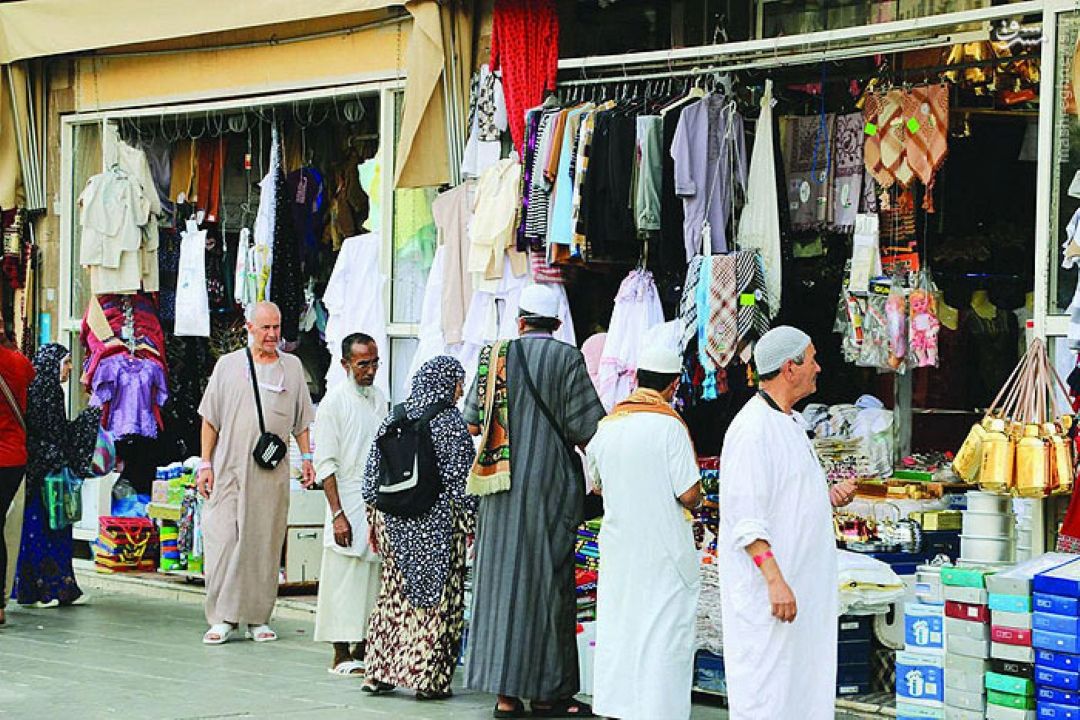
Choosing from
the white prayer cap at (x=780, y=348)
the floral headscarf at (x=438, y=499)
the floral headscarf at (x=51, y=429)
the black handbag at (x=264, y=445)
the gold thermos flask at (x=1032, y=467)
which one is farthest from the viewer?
the floral headscarf at (x=51, y=429)

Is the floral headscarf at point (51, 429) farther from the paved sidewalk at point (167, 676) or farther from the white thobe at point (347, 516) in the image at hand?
the white thobe at point (347, 516)

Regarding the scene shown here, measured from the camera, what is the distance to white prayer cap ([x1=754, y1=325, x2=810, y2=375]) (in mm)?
7012

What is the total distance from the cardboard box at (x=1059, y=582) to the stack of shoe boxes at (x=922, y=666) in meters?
0.57

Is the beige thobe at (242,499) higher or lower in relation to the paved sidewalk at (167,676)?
higher

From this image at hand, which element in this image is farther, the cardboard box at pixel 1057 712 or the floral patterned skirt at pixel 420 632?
the floral patterned skirt at pixel 420 632

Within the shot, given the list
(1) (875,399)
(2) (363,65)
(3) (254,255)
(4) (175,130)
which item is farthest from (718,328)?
(4) (175,130)

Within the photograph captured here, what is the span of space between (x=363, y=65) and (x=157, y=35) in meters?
1.83

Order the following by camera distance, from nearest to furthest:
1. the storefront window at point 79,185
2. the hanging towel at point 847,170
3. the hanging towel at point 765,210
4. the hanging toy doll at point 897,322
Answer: the hanging towel at point 765,210, the hanging toy doll at point 897,322, the hanging towel at point 847,170, the storefront window at point 79,185

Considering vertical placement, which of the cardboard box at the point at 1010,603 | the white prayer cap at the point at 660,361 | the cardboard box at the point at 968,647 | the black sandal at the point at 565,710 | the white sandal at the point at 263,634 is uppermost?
the white prayer cap at the point at 660,361

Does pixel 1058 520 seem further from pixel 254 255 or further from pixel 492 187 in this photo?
pixel 254 255

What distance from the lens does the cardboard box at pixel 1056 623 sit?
24.0ft

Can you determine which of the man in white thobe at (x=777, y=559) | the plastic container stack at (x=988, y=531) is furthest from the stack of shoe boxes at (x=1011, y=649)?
the man in white thobe at (x=777, y=559)

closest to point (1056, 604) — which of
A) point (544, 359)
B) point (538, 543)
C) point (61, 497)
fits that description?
point (538, 543)

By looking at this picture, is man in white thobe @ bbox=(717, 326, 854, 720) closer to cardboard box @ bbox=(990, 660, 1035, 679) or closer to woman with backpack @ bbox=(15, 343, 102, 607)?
cardboard box @ bbox=(990, 660, 1035, 679)
